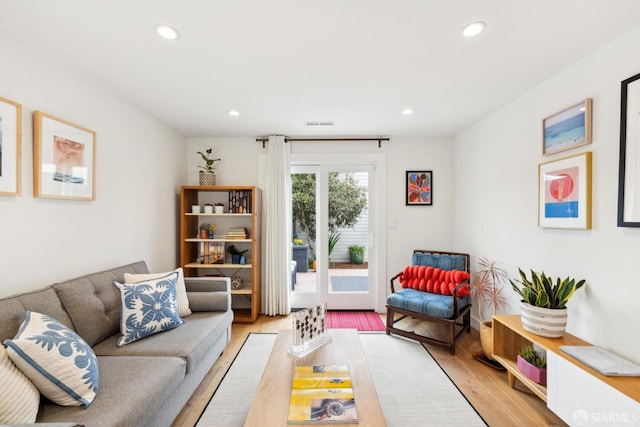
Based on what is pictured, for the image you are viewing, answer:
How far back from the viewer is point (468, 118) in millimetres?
3371

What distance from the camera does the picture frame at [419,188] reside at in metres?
4.12

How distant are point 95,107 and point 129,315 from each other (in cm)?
172

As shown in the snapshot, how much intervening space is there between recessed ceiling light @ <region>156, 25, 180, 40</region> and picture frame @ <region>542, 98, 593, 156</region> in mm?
2654

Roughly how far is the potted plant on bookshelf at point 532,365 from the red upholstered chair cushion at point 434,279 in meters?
0.97

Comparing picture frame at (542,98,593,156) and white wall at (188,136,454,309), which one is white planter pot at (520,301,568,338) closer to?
picture frame at (542,98,593,156)

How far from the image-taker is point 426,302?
308 centimetres

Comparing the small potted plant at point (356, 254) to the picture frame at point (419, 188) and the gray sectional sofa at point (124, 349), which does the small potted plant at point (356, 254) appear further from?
the gray sectional sofa at point (124, 349)

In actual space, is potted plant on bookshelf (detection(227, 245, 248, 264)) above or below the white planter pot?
above

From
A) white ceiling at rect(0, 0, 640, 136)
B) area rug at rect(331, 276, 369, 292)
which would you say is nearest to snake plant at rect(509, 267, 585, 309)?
white ceiling at rect(0, 0, 640, 136)

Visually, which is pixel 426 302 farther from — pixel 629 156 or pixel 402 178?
pixel 629 156

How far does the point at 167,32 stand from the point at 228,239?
8.12ft

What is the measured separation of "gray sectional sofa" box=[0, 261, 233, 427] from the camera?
1.43m

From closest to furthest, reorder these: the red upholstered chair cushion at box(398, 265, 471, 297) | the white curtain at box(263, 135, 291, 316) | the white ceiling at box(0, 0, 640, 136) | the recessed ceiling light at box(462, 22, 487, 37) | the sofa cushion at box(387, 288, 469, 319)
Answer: the white ceiling at box(0, 0, 640, 136), the recessed ceiling light at box(462, 22, 487, 37), the sofa cushion at box(387, 288, 469, 319), the red upholstered chair cushion at box(398, 265, 471, 297), the white curtain at box(263, 135, 291, 316)

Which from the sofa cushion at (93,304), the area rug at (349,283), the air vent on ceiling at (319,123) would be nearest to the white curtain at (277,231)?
the air vent on ceiling at (319,123)
